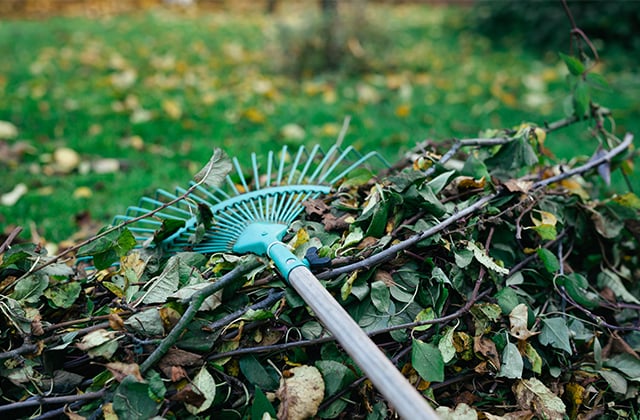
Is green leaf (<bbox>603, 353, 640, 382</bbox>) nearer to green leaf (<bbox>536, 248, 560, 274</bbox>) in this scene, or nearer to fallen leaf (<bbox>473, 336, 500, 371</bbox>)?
green leaf (<bbox>536, 248, 560, 274</bbox>)

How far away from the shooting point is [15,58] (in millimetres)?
5191

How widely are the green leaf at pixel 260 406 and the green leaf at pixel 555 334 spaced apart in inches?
28.4

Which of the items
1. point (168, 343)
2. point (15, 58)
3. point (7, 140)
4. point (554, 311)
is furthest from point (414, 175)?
point (15, 58)

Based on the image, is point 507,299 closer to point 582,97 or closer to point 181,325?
point 181,325

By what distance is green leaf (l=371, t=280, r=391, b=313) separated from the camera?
53.9 inches

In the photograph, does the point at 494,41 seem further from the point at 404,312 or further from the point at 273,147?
the point at 404,312

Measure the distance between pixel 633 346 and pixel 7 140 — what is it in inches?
131

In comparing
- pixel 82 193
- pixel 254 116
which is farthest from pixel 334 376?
pixel 254 116

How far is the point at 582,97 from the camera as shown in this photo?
204cm

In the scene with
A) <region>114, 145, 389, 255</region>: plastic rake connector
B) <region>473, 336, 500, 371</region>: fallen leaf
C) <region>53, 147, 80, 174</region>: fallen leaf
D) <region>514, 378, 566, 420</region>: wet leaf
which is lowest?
<region>514, 378, 566, 420</region>: wet leaf

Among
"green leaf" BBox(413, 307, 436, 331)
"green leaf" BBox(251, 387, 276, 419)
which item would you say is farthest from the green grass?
"green leaf" BBox(251, 387, 276, 419)

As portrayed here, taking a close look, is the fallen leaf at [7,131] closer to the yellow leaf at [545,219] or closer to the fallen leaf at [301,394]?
the fallen leaf at [301,394]

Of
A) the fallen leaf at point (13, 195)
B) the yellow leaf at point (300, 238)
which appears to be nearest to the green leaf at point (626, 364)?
the yellow leaf at point (300, 238)

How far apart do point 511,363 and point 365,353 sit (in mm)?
499
